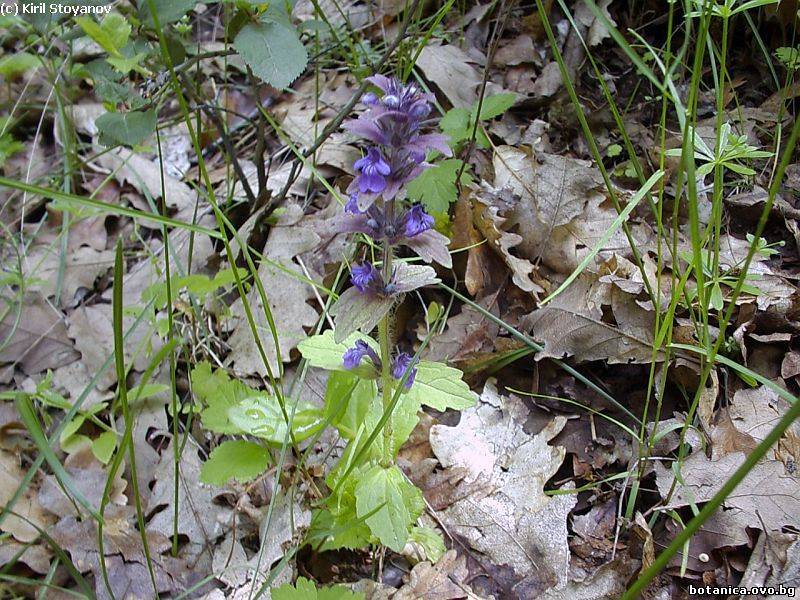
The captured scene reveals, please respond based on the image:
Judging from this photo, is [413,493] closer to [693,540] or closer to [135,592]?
[693,540]

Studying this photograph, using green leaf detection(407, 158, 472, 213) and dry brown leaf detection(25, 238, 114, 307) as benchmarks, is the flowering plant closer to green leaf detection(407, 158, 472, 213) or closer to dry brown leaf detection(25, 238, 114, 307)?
green leaf detection(407, 158, 472, 213)

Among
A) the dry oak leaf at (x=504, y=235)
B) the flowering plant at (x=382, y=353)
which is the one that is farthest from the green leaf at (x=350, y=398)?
the dry oak leaf at (x=504, y=235)

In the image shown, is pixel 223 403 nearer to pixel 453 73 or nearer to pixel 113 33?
pixel 113 33

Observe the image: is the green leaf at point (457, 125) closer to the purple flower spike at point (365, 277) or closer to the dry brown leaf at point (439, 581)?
the purple flower spike at point (365, 277)

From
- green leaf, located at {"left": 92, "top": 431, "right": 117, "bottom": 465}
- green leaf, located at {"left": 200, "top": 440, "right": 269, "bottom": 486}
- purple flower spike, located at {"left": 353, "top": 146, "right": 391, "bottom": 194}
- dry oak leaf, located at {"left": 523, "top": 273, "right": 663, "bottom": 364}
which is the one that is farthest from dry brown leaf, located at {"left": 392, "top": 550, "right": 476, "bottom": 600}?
green leaf, located at {"left": 92, "top": 431, "right": 117, "bottom": 465}

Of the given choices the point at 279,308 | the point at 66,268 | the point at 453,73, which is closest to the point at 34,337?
the point at 66,268

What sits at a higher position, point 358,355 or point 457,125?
point 457,125
